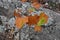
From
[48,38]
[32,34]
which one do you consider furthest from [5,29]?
[48,38]

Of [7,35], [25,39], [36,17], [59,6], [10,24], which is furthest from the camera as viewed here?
[59,6]

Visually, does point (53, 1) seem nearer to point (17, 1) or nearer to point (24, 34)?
point (17, 1)

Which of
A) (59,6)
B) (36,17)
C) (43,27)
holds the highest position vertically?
(36,17)

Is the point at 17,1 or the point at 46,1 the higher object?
the point at 17,1

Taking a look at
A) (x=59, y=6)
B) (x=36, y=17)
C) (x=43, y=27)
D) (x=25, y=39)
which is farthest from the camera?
(x=59, y=6)

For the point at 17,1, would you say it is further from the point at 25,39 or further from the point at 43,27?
the point at 25,39

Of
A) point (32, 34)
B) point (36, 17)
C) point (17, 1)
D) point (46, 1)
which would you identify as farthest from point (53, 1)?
point (36, 17)

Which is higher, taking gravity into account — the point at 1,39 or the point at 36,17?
the point at 36,17

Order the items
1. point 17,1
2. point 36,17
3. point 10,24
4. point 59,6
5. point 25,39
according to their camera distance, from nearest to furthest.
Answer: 1. point 36,17
2. point 25,39
3. point 10,24
4. point 17,1
5. point 59,6

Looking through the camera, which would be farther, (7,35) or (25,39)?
(25,39)
